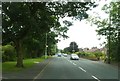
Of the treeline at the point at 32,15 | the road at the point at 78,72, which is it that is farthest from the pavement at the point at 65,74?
the treeline at the point at 32,15

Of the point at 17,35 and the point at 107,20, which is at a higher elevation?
the point at 107,20

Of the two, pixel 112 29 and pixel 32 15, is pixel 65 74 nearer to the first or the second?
pixel 32 15

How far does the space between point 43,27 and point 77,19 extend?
3697mm

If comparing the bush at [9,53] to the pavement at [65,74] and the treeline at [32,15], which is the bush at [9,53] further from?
the pavement at [65,74]

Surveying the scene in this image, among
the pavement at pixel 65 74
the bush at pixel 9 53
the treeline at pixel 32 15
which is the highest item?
the treeline at pixel 32 15

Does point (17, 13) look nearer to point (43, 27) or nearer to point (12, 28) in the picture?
point (12, 28)

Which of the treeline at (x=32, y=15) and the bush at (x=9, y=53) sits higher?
the treeline at (x=32, y=15)

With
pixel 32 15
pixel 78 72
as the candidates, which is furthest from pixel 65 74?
pixel 32 15

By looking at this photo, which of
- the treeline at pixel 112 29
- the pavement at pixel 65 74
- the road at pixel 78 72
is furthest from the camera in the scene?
the treeline at pixel 112 29

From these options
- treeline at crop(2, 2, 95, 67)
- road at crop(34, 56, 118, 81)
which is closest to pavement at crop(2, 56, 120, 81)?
road at crop(34, 56, 118, 81)

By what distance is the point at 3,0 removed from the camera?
30.4 m

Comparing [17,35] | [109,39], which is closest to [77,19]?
[17,35]

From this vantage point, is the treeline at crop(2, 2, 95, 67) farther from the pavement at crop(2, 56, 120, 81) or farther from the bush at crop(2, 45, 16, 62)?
the bush at crop(2, 45, 16, 62)

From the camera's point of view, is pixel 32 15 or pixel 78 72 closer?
pixel 78 72
